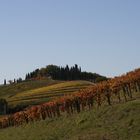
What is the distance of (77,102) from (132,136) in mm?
36404

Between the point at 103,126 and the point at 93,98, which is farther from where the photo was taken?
the point at 93,98

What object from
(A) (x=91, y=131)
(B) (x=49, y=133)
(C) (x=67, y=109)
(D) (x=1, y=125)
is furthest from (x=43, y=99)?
(A) (x=91, y=131)

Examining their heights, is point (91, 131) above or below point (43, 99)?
below

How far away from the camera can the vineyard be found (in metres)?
75.4

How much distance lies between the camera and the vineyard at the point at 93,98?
75.4m

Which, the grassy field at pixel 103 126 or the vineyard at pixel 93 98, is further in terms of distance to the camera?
the vineyard at pixel 93 98

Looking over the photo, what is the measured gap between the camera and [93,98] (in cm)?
7962

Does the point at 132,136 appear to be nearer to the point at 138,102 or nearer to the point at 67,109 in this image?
the point at 138,102

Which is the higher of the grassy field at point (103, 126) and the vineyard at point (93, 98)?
the vineyard at point (93, 98)

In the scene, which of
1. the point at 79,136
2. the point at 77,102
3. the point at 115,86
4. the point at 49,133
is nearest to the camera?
the point at 79,136

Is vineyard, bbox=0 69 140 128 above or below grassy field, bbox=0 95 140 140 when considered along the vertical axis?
above

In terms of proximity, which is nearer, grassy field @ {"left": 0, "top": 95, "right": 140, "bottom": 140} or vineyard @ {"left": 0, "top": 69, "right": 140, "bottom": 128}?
grassy field @ {"left": 0, "top": 95, "right": 140, "bottom": 140}

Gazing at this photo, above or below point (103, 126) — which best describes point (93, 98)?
above

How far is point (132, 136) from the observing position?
4556 centimetres
